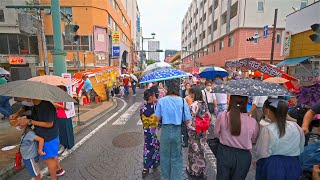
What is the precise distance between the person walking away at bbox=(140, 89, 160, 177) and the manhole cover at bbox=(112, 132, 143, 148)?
151 cm

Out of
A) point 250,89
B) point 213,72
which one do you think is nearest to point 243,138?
point 250,89

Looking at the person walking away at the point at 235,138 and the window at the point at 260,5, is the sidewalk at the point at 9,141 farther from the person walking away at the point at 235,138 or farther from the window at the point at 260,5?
the window at the point at 260,5

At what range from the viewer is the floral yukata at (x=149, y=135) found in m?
3.49

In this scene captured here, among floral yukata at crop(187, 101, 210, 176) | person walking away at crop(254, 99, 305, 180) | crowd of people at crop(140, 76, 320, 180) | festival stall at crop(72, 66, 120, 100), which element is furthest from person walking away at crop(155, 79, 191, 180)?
festival stall at crop(72, 66, 120, 100)

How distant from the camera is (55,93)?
2613mm

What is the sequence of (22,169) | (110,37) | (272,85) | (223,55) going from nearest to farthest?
1. (272,85)
2. (22,169)
3. (110,37)
4. (223,55)

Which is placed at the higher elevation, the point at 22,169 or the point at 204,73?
the point at 204,73

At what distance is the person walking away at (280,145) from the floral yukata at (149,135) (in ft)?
6.36

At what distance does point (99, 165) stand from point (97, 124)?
3.54 m

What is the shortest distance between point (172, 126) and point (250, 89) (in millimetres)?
1396

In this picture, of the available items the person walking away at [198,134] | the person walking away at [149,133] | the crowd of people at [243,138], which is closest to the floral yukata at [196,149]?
the person walking away at [198,134]

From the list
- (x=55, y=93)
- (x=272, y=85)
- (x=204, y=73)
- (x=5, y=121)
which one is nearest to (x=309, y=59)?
(x=204, y=73)

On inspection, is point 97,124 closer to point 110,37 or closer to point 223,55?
point 110,37

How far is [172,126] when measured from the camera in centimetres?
304
